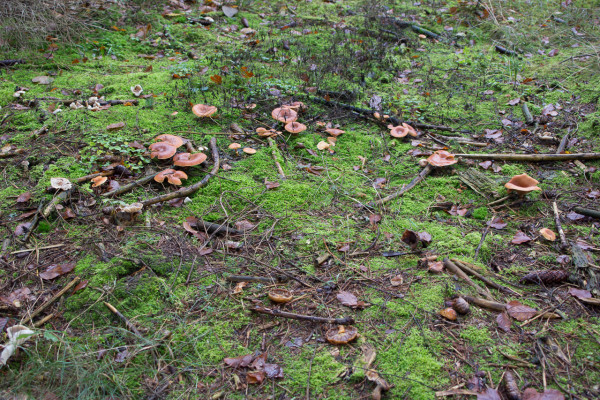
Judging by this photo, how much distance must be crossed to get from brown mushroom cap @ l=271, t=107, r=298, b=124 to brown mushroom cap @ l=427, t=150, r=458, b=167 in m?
1.68

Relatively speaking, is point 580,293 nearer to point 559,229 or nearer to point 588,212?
point 559,229

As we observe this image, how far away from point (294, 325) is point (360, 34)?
21.0 ft

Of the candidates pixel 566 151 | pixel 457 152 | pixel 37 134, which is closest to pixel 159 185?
pixel 37 134

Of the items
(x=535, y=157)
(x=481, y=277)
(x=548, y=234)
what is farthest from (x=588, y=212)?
(x=481, y=277)

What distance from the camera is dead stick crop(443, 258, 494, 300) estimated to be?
111 inches

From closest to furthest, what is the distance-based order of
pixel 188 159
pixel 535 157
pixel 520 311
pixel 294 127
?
pixel 520 311
pixel 188 159
pixel 535 157
pixel 294 127

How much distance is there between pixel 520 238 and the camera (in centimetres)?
338

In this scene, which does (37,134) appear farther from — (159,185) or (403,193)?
(403,193)

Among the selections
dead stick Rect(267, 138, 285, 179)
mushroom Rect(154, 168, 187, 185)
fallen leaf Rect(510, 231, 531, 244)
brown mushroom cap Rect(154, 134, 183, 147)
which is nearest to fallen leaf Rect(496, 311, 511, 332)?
fallen leaf Rect(510, 231, 531, 244)

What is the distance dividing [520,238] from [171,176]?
10.6 ft

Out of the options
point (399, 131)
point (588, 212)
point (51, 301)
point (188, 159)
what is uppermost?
point (588, 212)

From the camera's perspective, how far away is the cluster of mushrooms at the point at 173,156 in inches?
149

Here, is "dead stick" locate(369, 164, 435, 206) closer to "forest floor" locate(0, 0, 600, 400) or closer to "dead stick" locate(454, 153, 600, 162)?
"forest floor" locate(0, 0, 600, 400)

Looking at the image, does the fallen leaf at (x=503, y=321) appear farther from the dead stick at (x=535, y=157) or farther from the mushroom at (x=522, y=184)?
the dead stick at (x=535, y=157)
